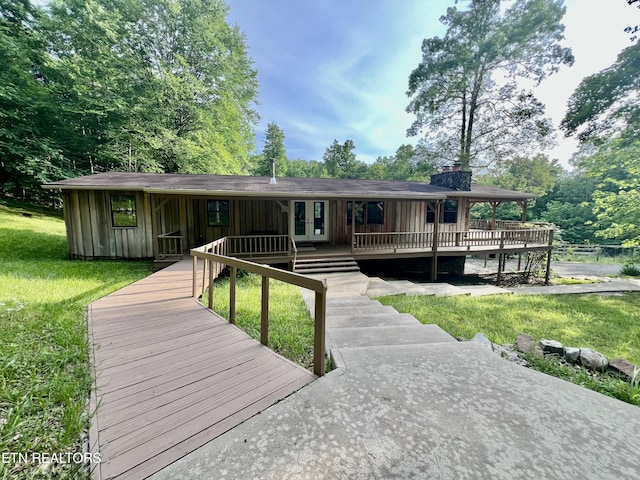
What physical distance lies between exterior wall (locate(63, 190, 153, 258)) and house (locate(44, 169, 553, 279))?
0.03 metres

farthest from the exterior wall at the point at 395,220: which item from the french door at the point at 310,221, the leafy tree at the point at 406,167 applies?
the leafy tree at the point at 406,167

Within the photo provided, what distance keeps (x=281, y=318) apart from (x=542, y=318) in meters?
5.19

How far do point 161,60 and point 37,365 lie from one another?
2026 cm

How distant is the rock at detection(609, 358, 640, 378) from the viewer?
2891 millimetres

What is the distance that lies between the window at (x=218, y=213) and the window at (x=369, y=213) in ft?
17.9

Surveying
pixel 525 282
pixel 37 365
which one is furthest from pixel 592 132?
pixel 37 365

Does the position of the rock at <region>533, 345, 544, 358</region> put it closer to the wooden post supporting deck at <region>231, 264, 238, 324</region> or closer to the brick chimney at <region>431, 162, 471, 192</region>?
the wooden post supporting deck at <region>231, 264, 238, 324</region>

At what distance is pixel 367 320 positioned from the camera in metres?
4.43

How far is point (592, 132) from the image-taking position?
10.1 m

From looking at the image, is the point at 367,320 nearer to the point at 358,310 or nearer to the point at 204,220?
the point at 358,310

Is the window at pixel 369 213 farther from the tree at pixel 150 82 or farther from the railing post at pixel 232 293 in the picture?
the tree at pixel 150 82

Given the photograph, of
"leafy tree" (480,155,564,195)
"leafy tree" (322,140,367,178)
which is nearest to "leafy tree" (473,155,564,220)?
"leafy tree" (480,155,564,195)

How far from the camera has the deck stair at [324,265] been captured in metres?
8.97

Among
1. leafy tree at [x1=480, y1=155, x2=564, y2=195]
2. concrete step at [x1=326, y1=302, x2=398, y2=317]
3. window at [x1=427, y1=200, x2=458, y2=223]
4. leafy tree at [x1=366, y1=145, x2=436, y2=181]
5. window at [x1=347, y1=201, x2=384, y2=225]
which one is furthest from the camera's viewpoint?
leafy tree at [x1=480, y1=155, x2=564, y2=195]
